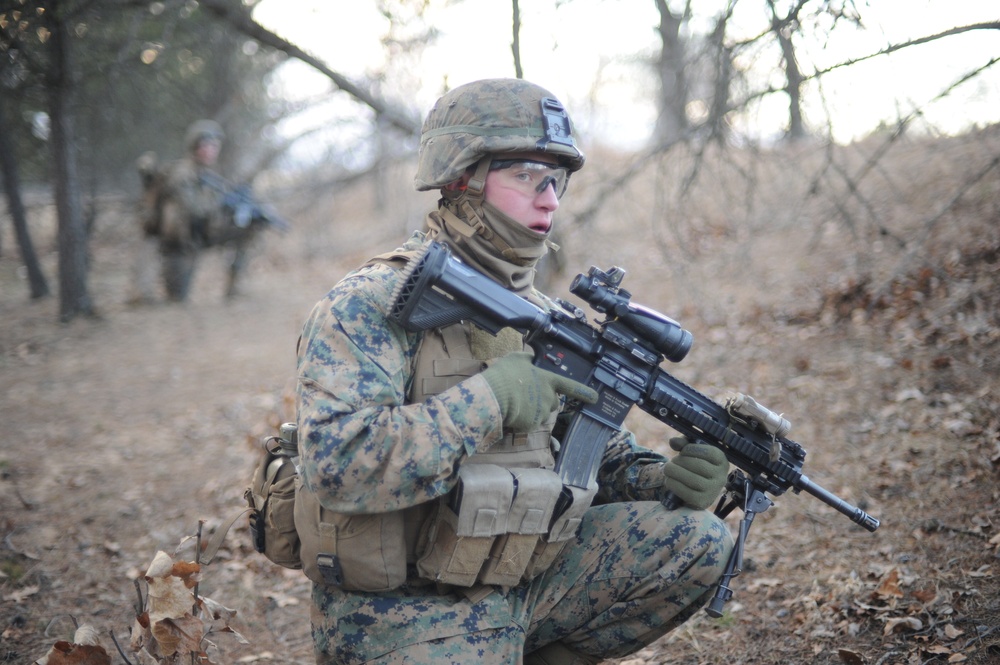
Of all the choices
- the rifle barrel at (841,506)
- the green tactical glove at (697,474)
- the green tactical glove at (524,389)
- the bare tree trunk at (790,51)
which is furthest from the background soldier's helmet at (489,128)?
the bare tree trunk at (790,51)

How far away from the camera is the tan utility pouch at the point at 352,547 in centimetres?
257

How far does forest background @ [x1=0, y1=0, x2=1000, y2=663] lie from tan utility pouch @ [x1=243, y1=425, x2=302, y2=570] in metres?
0.35

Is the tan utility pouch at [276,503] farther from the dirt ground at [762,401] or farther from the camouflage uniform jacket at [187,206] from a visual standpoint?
the camouflage uniform jacket at [187,206]

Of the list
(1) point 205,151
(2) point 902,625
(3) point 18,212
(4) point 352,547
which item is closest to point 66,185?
(3) point 18,212

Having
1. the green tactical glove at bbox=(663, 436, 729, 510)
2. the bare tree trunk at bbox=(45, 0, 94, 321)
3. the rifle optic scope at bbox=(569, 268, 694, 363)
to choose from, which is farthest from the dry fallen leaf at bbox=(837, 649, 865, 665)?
the bare tree trunk at bbox=(45, 0, 94, 321)

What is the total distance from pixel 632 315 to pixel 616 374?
0.77 feet

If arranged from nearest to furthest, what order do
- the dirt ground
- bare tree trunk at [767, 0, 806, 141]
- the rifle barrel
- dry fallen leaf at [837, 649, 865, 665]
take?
the rifle barrel < dry fallen leaf at [837, 649, 865, 665] < the dirt ground < bare tree trunk at [767, 0, 806, 141]

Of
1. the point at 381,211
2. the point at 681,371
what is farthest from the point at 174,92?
the point at 681,371

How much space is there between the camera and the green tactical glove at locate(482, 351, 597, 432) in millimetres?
2545

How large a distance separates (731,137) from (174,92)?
420 inches

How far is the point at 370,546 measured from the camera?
258 cm

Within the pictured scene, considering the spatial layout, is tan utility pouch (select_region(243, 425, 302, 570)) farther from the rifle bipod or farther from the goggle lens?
the rifle bipod

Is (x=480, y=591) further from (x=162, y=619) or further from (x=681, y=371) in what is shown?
(x=681, y=371)

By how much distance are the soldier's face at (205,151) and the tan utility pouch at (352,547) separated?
9.79m
